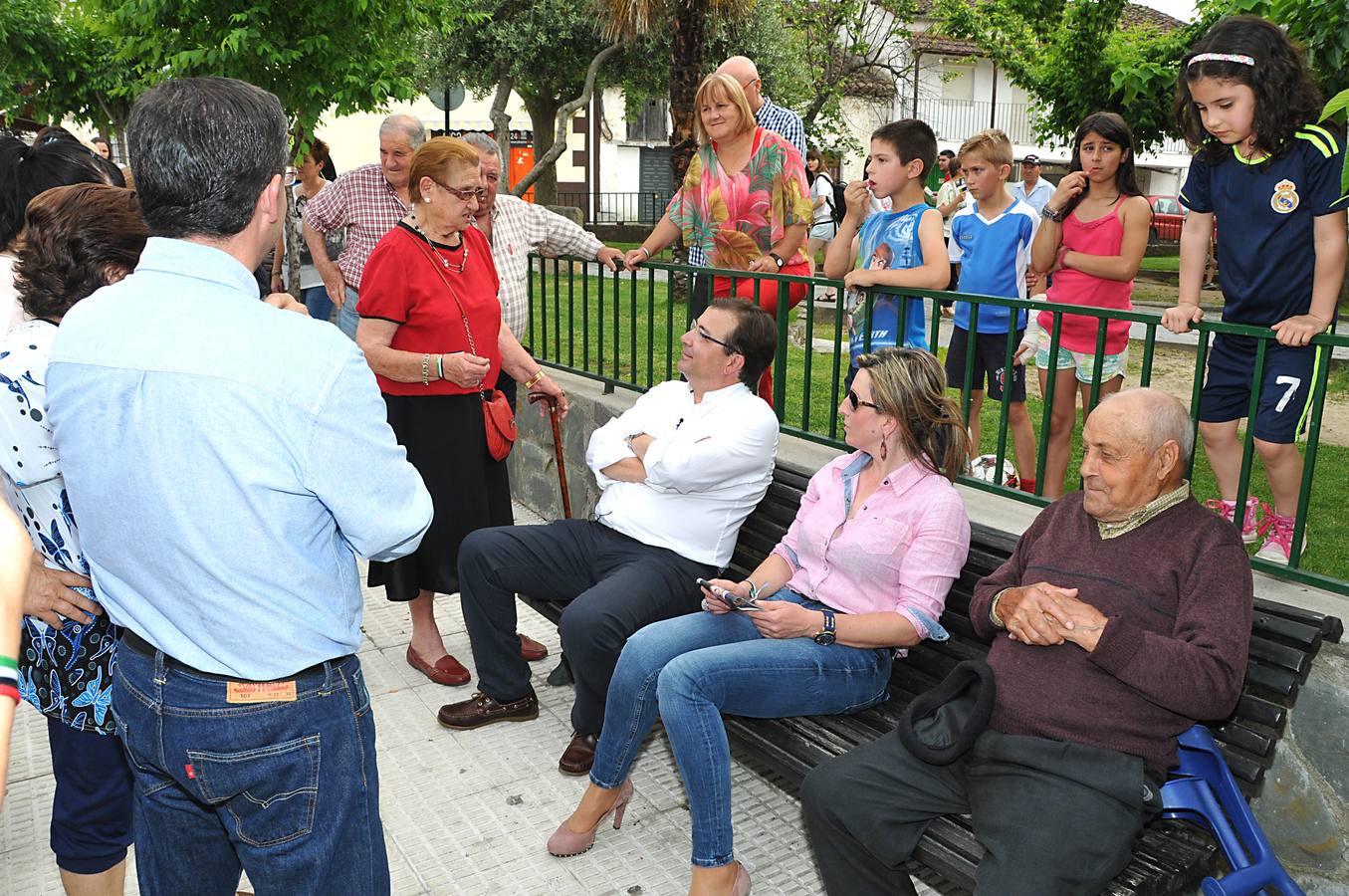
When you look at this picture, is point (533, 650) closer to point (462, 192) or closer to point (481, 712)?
point (481, 712)

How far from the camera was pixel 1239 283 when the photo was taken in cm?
358

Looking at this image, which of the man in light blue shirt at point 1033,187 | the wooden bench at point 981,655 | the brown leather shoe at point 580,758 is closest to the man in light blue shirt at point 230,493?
the wooden bench at point 981,655

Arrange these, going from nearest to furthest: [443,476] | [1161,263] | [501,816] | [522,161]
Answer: [501,816]
[443,476]
[1161,263]
[522,161]

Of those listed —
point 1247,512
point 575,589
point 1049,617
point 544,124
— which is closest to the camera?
point 1049,617

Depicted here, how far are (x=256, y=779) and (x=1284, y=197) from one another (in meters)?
3.19

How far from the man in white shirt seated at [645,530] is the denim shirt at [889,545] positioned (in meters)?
0.44

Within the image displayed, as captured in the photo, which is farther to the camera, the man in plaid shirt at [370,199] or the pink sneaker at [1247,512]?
the man in plaid shirt at [370,199]

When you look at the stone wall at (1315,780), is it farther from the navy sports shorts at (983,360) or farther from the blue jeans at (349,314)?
the blue jeans at (349,314)

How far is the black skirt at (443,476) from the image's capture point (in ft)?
13.9

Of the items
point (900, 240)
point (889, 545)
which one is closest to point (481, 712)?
point (889, 545)

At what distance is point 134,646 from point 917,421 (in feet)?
6.85

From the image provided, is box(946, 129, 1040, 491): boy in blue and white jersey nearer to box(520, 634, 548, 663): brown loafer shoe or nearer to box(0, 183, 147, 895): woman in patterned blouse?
box(520, 634, 548, 663): brown loafer shoe

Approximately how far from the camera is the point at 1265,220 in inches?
137

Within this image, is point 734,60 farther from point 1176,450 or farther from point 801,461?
point 1176,450
